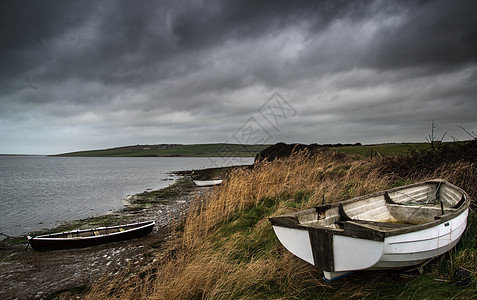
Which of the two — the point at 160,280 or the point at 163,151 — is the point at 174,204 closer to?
the point at 160,280

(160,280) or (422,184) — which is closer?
(160,280)

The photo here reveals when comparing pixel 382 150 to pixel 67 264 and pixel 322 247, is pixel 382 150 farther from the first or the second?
pixel 67 264

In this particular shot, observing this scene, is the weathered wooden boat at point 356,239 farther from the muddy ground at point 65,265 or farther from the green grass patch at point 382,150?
the green grass patch at point 382,150

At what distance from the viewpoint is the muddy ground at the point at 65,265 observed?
23.1 ft

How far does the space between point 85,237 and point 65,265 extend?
1517 millimetres

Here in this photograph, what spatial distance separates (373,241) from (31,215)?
19666 millimetres

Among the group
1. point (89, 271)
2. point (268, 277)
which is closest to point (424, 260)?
point (268, 277)

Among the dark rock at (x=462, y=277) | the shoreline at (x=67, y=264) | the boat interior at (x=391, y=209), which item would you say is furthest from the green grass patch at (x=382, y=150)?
the shoreline at (x=67, y=264)

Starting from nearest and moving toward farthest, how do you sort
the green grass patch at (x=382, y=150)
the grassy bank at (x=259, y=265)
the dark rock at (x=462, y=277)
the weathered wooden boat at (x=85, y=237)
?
the dark rock at (x=462, y=277)
the grassy bank at (x=259, y=265)
the weathered wooden boat at (x=85, y=237)
the green grass patch at (x=382, y=150)

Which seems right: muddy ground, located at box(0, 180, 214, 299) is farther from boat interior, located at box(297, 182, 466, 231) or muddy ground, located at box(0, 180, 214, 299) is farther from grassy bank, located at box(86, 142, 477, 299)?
boat interior, located at box(297, 182, 466, 231)

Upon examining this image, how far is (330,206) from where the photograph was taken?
5.26 meters

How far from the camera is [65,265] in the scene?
8.52 meters

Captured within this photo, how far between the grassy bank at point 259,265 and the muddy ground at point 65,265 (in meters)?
1.15

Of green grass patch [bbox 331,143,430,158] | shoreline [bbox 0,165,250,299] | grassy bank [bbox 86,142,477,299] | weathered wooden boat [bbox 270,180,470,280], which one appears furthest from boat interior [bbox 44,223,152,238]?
green grass patch [bbox 331,143,430,158]
